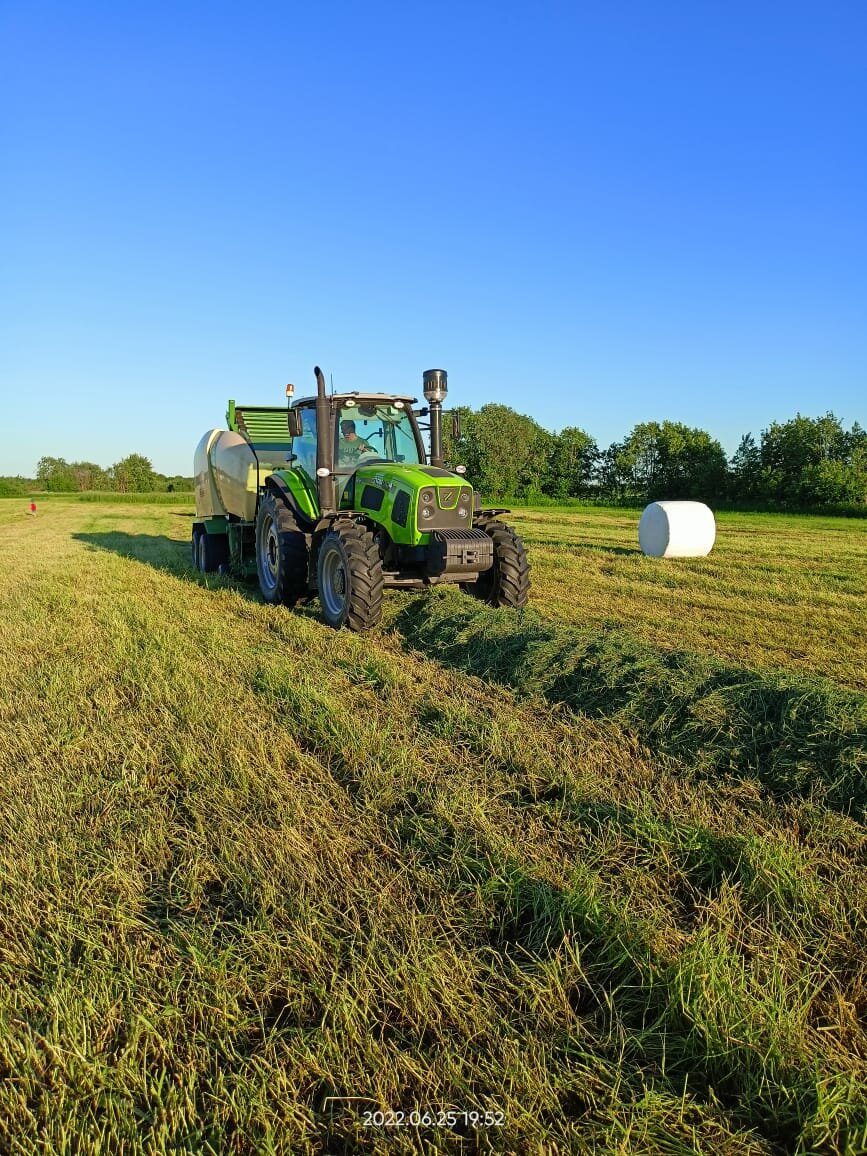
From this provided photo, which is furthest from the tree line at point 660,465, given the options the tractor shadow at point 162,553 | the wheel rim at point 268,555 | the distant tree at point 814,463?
the wheel rim at point 268,555

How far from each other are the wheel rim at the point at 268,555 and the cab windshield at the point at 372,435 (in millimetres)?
1393

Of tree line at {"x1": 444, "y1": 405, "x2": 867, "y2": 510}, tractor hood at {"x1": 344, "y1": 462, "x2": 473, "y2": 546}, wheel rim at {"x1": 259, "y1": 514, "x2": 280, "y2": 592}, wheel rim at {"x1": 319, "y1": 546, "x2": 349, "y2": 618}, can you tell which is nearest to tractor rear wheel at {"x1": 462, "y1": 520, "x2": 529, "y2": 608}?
tractor hood at {"x1": 344, "y1": 462, "x2": 473, "y2": 546}

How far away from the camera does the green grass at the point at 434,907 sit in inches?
71.4

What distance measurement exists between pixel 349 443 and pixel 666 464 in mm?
50135

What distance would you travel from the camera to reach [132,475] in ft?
266

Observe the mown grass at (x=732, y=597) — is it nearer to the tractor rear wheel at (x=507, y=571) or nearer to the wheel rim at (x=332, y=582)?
the tractor rear wheel at (x=507, y=571)

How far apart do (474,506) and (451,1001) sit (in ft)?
19.9

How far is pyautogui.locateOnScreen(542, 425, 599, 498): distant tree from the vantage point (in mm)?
59000

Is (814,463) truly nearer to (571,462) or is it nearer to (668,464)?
(668,464)

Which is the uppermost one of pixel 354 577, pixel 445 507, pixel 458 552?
pixel 445 507

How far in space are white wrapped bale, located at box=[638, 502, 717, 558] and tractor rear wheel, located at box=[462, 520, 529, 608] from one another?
7.84 metres

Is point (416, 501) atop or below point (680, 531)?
atop

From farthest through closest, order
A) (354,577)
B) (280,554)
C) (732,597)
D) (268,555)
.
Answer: (732,597), (268,555), (280,554), (354,577)

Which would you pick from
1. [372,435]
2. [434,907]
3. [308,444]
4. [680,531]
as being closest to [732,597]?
[680,531]
